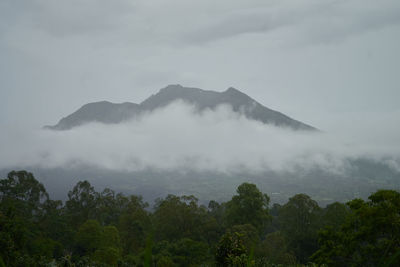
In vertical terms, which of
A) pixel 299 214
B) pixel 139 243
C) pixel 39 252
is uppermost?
pixel 299 214

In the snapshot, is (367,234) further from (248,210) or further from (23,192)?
(23,192)

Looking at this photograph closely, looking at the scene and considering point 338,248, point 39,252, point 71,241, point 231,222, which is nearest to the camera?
point 338,248

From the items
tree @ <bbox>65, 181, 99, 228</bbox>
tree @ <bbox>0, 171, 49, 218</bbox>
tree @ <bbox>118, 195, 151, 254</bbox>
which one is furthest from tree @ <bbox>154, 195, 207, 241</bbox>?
tree @ <bbox>0, 171, 49, 218</bbox>

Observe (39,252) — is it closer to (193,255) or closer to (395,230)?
(193,255)

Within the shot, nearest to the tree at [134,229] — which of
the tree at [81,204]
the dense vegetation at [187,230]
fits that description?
the dense vegetation at [187,230]

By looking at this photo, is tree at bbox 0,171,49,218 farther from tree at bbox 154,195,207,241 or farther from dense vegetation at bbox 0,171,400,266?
tree at bbox 154,195,207,241

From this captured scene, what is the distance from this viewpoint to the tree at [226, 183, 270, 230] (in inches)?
1403

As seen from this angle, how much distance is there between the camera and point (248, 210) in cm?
3600

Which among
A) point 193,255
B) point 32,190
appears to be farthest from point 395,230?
point 32,190

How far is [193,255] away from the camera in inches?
1056

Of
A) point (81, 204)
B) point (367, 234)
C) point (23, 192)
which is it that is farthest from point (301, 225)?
point (23, 192)

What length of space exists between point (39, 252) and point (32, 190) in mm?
17192

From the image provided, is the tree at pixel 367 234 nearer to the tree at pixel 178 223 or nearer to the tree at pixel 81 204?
the tree at pixel 178 223

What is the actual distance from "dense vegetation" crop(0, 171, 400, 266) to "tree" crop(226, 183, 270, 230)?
4.5 inches
